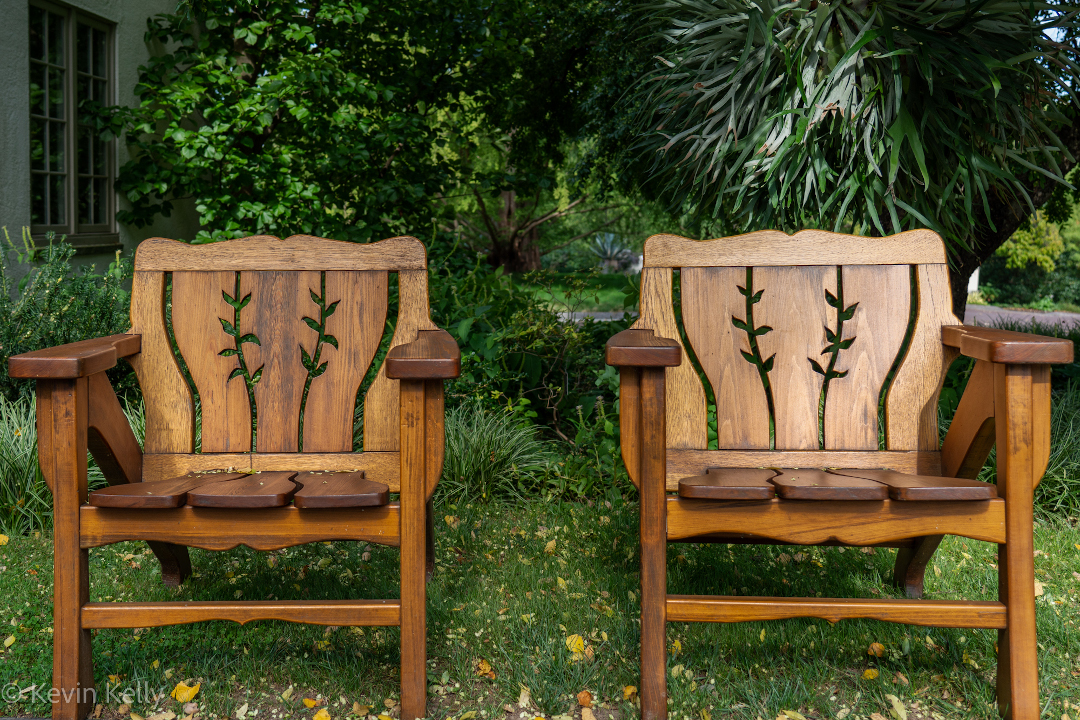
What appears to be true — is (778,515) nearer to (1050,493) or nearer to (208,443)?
(208,443)

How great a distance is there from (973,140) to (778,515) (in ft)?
8.26

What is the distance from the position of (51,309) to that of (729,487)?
3.34 meters

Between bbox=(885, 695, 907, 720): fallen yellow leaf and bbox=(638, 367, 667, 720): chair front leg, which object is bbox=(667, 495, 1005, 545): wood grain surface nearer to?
bbox=(638, 367, 667, 720): chair front leg

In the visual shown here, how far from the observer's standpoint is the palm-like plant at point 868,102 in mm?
3068

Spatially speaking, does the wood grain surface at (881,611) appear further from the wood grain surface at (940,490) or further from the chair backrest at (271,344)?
the chair backrest at (271,344)

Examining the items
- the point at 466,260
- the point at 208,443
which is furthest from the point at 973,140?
the point at 208,443

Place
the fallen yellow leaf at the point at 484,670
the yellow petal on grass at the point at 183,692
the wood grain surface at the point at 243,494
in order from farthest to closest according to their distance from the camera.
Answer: the fallen yellow leaf at the point at 484,670 → the yellow petal on grass at the point at 183,692 → the wood grain surface at the point at 243,494

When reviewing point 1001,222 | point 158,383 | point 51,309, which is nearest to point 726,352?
point 158,383

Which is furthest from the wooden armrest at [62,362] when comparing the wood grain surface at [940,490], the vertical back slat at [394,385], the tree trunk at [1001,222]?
the tree trunk at [1001,222]

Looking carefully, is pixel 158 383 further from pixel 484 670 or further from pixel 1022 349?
pixel 1022 349

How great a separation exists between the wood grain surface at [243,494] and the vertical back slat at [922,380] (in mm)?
1528

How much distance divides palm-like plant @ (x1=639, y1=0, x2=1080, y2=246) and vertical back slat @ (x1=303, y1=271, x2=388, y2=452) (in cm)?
166

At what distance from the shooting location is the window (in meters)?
4.47

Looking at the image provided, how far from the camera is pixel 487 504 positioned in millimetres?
3125
